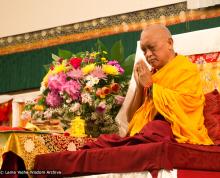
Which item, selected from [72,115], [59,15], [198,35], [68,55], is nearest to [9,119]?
[59,15]

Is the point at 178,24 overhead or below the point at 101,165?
overhead

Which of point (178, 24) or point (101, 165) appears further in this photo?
point (178, 24)

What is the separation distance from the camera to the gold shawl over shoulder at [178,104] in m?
3.06

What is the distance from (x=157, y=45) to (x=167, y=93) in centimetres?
Result: 39

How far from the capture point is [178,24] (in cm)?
507

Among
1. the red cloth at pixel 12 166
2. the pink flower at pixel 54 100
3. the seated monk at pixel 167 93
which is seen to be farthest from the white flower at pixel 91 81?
the red cloth at pixel 12 166

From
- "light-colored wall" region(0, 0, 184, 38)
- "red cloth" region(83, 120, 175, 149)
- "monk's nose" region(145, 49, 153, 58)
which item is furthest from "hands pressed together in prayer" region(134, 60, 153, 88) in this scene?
"light-colored wall" region(0, 0, 184, 38)

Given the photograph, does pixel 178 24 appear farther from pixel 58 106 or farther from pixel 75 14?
pixel 58 106

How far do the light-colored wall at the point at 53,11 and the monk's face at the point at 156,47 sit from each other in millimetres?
1853

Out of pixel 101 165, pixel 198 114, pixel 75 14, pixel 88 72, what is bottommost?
pixel 101 165

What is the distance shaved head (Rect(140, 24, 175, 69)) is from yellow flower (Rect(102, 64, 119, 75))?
47cm

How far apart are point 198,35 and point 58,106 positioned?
1.16 metres

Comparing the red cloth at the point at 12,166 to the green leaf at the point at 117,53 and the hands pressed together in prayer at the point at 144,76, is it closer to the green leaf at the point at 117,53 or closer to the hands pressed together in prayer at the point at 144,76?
the hands pressed together in prayer at the point at 144,76

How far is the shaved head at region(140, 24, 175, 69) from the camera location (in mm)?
3355
